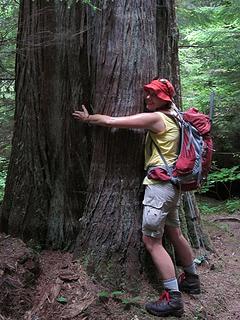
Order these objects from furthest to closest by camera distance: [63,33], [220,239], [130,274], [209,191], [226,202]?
1. [209,191]
2. [226,202]
3. [220,239]
4. [63,33]
5. [130,274]

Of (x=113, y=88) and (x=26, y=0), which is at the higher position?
(x=26, y=0)

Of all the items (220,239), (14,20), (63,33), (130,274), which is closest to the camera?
(130,274)

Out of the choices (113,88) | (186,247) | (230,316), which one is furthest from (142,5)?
(230,316)

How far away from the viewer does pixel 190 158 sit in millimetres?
4281

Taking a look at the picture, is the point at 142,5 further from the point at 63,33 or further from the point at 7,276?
the point at 7,276

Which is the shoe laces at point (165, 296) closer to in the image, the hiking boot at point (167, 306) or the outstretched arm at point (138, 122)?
the hiking boot at point (167, 306)

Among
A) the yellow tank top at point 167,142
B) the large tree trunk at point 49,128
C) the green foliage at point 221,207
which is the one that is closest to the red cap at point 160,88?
the yellow tank top at point 167,142

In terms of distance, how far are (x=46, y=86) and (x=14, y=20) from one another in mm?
1237

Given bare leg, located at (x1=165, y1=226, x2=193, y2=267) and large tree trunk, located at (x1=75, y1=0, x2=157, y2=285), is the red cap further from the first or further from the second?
bare leg, located at (x1=165, y1=226, x2=193, y2=267)

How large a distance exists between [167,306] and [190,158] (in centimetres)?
142

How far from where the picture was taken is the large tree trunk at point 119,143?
458cm

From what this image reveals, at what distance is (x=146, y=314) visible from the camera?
4266mm

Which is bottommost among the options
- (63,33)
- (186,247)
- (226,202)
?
(226,202)

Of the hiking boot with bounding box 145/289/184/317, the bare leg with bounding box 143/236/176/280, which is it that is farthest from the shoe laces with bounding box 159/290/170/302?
the bare leg with bounding box 143/236/176/280
